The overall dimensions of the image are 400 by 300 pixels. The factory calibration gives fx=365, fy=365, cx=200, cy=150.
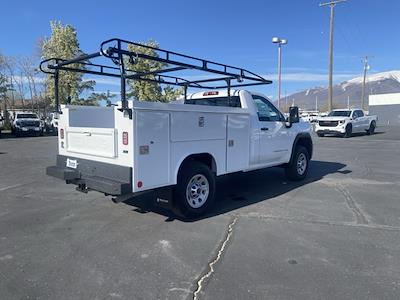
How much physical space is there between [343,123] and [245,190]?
1892cm

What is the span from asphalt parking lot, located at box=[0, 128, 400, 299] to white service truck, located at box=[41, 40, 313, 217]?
623 millimetres

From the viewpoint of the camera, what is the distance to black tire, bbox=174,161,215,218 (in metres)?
5.62

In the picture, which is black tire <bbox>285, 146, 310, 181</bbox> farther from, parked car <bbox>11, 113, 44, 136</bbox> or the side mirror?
parked car <bbox>11, 113, 44, 136</bbox>

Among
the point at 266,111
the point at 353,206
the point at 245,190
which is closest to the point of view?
the point at 353,206

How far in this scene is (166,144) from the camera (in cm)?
530

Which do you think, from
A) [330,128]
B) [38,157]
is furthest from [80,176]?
[330,128]

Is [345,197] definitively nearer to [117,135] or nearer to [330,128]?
[117,135]

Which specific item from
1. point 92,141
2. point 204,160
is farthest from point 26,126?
point 204,160

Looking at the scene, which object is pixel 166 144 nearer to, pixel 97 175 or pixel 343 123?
pixel 97 175

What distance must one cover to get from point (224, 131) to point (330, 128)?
20.6 m

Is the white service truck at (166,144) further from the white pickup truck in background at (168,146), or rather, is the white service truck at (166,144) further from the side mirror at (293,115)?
the side mirror at (293,115)

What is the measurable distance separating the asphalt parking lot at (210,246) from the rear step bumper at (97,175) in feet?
2.10

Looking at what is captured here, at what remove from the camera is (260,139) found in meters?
7.38

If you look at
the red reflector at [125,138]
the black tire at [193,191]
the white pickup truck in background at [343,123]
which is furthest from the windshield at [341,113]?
the red reflector at [125,138]
